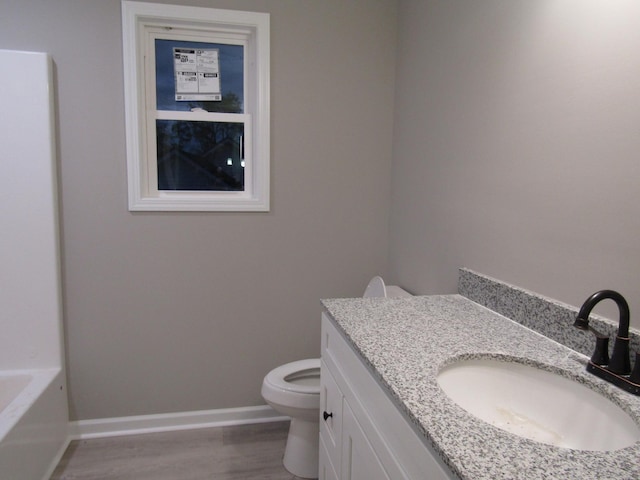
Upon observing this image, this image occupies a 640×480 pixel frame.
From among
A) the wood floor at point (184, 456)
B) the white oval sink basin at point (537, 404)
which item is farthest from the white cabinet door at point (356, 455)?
the wood floor at point (184, 456)

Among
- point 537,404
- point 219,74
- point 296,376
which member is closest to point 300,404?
point 296,376

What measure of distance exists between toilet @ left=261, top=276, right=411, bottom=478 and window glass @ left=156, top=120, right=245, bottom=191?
3.34 feet

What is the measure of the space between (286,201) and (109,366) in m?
1.28

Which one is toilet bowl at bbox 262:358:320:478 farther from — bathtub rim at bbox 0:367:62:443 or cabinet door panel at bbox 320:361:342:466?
bathtub rim at bbox 0:367:62:443

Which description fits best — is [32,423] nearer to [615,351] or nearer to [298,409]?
[298,409]

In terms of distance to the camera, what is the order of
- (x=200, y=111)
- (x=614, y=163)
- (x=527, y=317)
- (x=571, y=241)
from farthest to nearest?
1. (x=200, y=111)
2. (x=527, y=317)
3. (x=571, y=241)
4. (x=614, y=163)

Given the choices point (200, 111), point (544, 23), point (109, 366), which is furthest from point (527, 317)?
point (109, 366)

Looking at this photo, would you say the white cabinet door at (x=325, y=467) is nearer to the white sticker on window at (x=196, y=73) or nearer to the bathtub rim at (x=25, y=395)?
the bathtub rim at (x=25, y=395)

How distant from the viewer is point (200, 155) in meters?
2.31

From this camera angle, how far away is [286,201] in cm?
231

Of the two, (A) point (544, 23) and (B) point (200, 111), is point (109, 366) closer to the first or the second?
(B) point (200, 111)

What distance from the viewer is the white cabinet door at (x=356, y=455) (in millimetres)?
1029

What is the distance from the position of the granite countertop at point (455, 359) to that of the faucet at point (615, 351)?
0.07 ft

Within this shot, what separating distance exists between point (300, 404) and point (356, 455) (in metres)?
0.73
